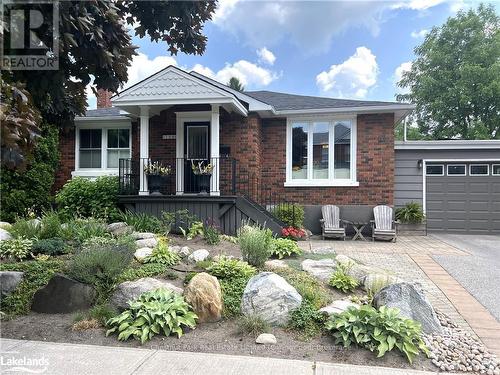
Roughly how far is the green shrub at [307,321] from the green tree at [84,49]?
2952mm

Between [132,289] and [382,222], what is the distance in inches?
301

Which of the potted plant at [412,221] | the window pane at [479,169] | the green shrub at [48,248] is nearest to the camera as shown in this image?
the green shrub at [48,248]

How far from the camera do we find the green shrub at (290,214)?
998 cm

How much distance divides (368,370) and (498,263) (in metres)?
5.50

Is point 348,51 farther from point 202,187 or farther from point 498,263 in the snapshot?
point 498,263

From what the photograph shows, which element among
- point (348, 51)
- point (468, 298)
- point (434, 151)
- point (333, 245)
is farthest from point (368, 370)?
point (348, 51)

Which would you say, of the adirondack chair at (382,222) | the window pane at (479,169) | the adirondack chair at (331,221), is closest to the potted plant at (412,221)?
the adirondack chair at (382,222)

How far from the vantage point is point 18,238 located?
6.21 meters

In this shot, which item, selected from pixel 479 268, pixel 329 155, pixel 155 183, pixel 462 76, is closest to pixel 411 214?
pixel 329 155

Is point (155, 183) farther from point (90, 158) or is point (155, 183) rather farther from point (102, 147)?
point (90, 158)

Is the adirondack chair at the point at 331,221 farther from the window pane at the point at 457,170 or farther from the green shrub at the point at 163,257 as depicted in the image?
the green shrub at the point at 163,257

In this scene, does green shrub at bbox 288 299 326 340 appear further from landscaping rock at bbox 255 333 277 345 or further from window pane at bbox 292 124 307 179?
window pane at bbox 292 124 307 179

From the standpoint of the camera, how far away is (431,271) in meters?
6.47

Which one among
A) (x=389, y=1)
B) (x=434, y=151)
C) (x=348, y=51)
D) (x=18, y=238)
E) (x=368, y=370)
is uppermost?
(x=348, y=51)
